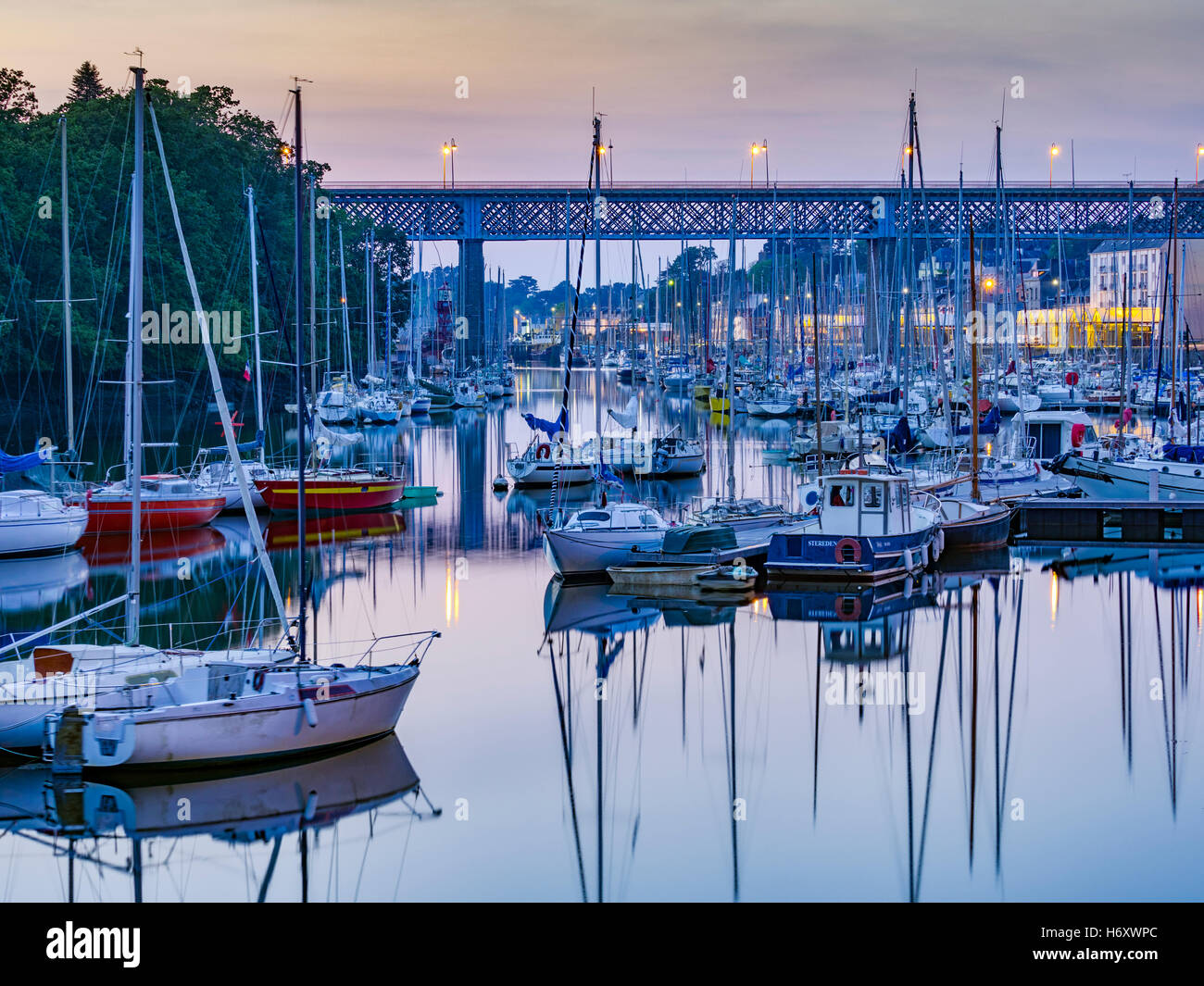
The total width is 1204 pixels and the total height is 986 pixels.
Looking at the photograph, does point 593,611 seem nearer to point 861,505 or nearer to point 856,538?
point 856,538

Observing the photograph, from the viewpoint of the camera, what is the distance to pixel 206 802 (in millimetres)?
16422

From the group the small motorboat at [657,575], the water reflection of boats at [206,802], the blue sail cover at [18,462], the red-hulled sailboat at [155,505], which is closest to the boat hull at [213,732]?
the water reflection of boats at [206,802]

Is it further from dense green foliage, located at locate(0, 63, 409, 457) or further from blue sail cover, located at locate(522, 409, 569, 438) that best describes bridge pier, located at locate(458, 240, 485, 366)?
blue sail cover, located at locate(522, 409, 569, 438)

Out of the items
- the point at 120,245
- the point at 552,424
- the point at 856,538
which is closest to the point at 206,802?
the point at 856,538

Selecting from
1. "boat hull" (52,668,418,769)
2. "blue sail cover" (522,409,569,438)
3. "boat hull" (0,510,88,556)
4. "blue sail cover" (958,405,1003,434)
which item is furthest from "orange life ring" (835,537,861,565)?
"blue sail cover" (958,405,1003,434)

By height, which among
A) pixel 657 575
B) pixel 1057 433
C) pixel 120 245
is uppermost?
pixel 120 245

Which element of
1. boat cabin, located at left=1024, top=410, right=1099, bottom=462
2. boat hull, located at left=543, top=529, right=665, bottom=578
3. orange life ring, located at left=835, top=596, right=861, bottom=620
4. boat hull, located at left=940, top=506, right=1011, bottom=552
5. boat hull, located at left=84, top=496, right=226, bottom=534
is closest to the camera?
orange life ring, located at left=835, top=596, right=861, bottom=620

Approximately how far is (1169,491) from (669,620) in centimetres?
1948

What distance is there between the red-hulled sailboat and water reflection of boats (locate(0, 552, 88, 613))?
6.04 feet

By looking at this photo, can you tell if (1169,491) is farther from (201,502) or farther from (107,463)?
(107,463)

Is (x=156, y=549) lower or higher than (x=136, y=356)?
lower

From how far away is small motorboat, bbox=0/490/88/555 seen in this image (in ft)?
105

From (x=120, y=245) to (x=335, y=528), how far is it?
19.8 meters
